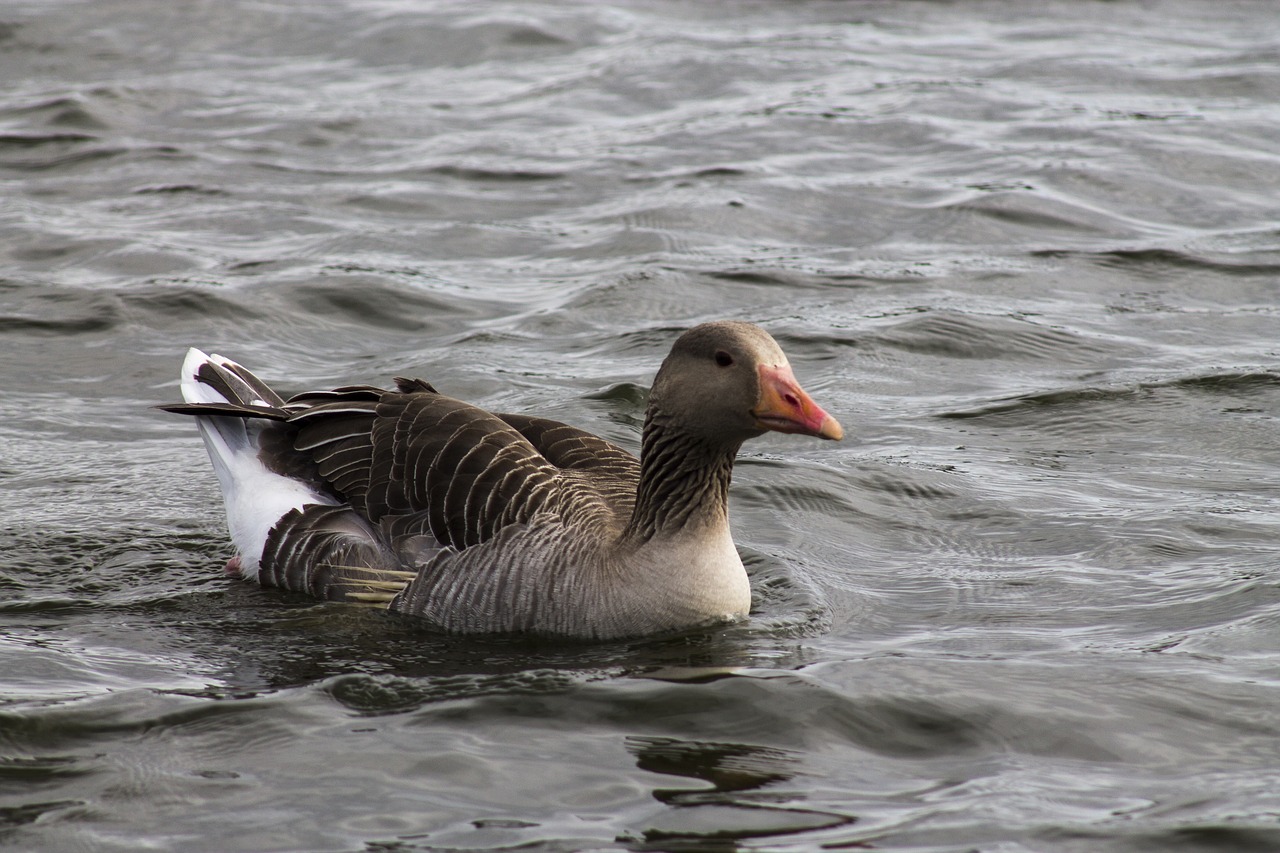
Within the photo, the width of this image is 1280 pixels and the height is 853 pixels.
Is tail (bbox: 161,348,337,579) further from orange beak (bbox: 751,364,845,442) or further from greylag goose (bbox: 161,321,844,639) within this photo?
orange beak (bbox: 751,364,845,442)

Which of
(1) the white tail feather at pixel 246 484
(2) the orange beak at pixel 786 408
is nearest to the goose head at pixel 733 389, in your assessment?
(2) the orange beak at pixel 786 408

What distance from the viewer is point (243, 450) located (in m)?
8.95

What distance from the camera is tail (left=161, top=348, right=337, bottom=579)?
8.59m

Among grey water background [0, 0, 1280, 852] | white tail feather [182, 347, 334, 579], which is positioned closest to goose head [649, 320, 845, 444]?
grey water background [0, 0, 1280, 852]

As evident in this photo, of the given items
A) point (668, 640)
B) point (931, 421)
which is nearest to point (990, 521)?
point (931, 421)

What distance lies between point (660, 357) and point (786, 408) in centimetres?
522

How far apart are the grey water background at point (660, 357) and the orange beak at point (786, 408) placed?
1.10 metres

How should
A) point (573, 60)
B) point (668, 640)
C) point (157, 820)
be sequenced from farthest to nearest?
point (573, 60), point (668, 640), point (157, 820)

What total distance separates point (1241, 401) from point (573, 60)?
40.2 feet

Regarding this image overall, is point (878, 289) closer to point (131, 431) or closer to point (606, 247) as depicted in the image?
point (606, 247)

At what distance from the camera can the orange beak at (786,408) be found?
7.06 m

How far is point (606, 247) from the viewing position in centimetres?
1483

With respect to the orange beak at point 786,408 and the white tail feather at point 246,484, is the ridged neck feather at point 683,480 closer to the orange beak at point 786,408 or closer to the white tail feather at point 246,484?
the orange beak at point 786,408

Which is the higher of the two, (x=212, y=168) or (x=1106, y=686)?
(x=212, y=168)
